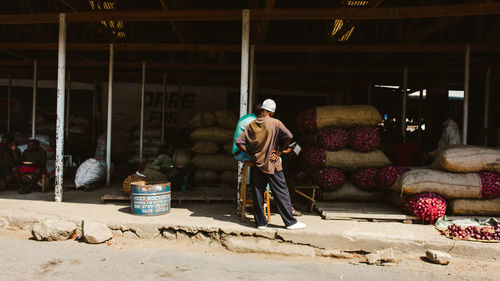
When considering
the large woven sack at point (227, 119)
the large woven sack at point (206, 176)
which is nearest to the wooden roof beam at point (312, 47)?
the large woven sack at point (227, 119)

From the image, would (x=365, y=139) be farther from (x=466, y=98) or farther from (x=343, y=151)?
(x=466, y=98)

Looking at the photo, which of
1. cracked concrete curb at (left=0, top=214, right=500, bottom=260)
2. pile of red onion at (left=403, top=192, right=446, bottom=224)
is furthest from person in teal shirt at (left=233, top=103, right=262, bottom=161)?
pile of red onion at (left=403, top=192, right=446, bottom=224)

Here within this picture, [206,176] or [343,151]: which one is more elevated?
[343,151]

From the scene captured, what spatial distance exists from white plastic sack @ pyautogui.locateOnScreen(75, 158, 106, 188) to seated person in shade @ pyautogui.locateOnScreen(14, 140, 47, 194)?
765 mm

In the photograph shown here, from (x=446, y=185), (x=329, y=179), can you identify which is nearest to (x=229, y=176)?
(x=329, y=179)

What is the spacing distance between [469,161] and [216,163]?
4.88 meters

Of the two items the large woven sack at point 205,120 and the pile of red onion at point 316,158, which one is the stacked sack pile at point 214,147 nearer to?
the large woven sack at point 205,120

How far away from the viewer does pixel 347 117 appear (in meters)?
6.33

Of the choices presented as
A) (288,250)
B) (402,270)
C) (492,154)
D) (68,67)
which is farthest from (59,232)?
(68,67)

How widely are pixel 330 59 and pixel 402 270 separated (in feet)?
28.3

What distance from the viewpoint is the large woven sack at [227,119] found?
326 inches

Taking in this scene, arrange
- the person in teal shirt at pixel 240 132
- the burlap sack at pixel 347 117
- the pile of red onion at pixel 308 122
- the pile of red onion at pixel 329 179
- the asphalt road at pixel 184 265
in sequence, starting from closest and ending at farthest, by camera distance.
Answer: the asphalt road at pixel 184 265 < the person in teal shirt at pixel 240 132 < the pile of red onion at pixel 329 179 < the burlap sack at pixel 347 117 < the pile of red onion at pixel 308 122

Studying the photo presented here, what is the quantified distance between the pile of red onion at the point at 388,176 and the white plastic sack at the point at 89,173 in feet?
18.0

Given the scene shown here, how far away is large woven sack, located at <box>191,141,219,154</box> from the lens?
8.16 meters
